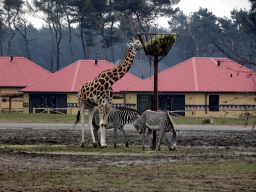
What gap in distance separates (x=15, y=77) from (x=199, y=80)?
2261 cm

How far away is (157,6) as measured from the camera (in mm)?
75812

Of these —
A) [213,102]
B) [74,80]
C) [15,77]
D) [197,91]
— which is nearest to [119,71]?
[197,91]

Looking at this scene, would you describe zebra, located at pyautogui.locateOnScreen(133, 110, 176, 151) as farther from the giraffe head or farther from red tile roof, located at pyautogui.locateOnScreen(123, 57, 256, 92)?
red tile roof, located at pyautogui.locateOnScreen(123, 57, 256, 92)

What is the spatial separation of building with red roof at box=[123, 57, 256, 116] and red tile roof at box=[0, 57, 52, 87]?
46.2ft

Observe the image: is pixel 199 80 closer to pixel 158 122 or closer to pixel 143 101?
pixel 143 101

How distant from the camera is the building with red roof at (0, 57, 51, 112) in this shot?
5531 centimetres

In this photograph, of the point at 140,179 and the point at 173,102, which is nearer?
the point at 140,179

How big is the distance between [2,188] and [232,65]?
1811 inches

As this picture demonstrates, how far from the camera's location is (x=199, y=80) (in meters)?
49.6

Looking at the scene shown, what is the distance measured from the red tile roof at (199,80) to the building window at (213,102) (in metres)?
1.16

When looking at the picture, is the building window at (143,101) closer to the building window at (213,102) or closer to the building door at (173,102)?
the building door at (173,102)

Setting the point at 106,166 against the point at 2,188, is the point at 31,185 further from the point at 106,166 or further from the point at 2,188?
the point at 106,166

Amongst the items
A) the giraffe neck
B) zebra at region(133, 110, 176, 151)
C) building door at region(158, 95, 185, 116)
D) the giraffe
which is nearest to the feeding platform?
the giraffe

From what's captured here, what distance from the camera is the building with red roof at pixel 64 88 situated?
172ft
